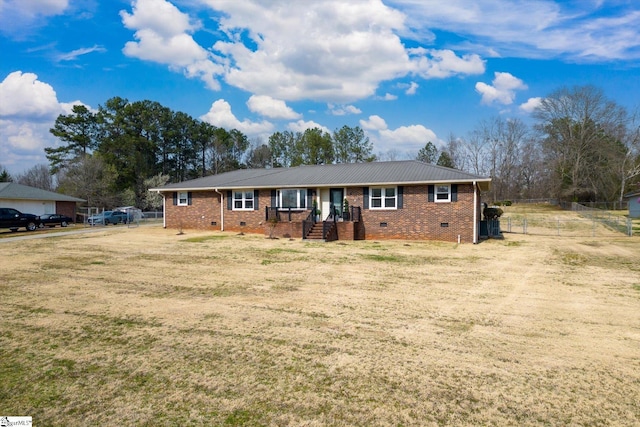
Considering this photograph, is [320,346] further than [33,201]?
No

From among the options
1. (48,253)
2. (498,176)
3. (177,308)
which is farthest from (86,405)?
(498,176)

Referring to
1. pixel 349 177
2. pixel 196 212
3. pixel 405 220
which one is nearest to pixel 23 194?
pixel 196 212

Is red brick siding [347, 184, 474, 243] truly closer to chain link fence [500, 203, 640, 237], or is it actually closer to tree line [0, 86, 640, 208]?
chain link fence [500, 203, 640, 237]

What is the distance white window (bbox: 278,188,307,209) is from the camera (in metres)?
21.1

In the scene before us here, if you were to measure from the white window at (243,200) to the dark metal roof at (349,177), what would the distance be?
60 cm

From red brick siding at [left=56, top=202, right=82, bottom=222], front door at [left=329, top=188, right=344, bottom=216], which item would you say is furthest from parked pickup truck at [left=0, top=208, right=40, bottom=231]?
front door at [left=329, top=188, right=344, bottom=216]

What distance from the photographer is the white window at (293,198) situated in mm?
21078

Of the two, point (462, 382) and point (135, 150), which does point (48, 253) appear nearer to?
point (462, 382)

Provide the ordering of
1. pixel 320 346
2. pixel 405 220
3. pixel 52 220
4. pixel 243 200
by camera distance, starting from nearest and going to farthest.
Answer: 1. pixel 320 346
2. pixel 405 220
3. pixel 243 200
4. pixel 52 220

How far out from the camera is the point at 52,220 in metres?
28.5

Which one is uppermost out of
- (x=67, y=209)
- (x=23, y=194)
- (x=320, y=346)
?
(x=23, y=194)

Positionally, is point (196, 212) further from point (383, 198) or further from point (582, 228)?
point (582, 228)

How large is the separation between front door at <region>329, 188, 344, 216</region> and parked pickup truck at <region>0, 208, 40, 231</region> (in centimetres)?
2051

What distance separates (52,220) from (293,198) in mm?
19742
